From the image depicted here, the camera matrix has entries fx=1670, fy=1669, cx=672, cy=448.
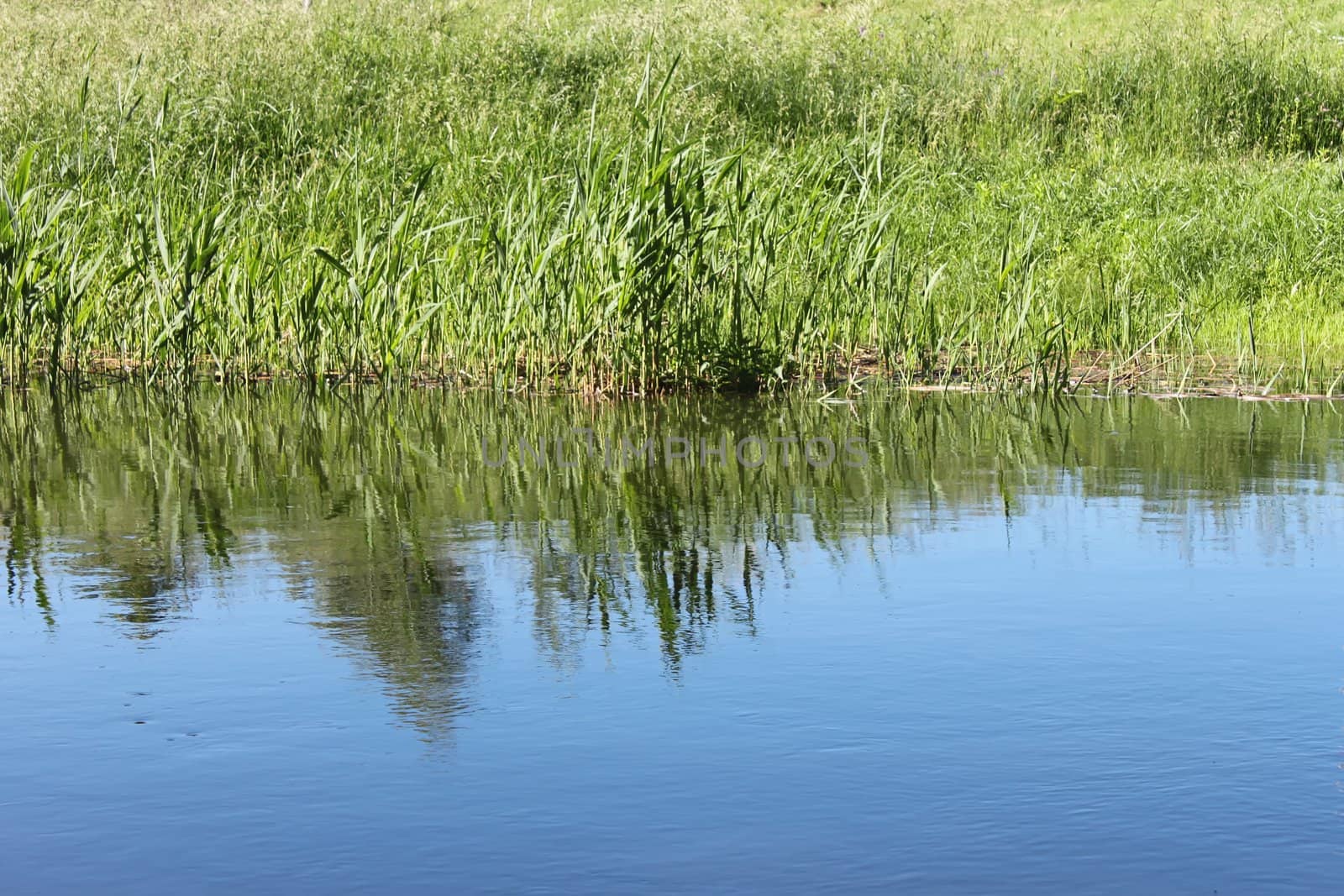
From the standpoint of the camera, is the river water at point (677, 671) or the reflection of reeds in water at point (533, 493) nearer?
the river water at point (677, 671)

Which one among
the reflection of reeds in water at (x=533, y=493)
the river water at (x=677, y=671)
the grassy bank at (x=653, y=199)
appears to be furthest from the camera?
the grassy bank at (x=653, y=199)

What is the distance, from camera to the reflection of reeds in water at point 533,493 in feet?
11.5

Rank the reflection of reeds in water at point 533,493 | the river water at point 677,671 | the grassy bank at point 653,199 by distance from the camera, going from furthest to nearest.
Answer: the grassy bank at point 653,199 → the reflection of reeds in water at point 533,493 → the river water at point 677,671

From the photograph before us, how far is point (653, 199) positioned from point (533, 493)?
2063 millimetres

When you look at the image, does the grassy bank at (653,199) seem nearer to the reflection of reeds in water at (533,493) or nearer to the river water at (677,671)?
the reflection of reeds in water at (533,493)

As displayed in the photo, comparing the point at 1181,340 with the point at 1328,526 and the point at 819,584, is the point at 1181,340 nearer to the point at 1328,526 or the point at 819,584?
the point at 1328,526

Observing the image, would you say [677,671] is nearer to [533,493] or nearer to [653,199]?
[533,493]

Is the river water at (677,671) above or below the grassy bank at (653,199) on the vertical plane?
below

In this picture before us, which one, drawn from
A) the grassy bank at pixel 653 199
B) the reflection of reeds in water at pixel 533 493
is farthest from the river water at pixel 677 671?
the grassy bank at pixel 653 199

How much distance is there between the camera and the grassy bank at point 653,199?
6.97 meters

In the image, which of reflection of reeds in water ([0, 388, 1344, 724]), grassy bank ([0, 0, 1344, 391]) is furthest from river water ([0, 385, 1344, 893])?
grassy bank ([0, 0, 1344, 391])

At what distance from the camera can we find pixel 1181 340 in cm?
801

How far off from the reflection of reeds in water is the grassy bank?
0.42m

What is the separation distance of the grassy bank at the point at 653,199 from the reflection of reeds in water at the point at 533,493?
421 mm
